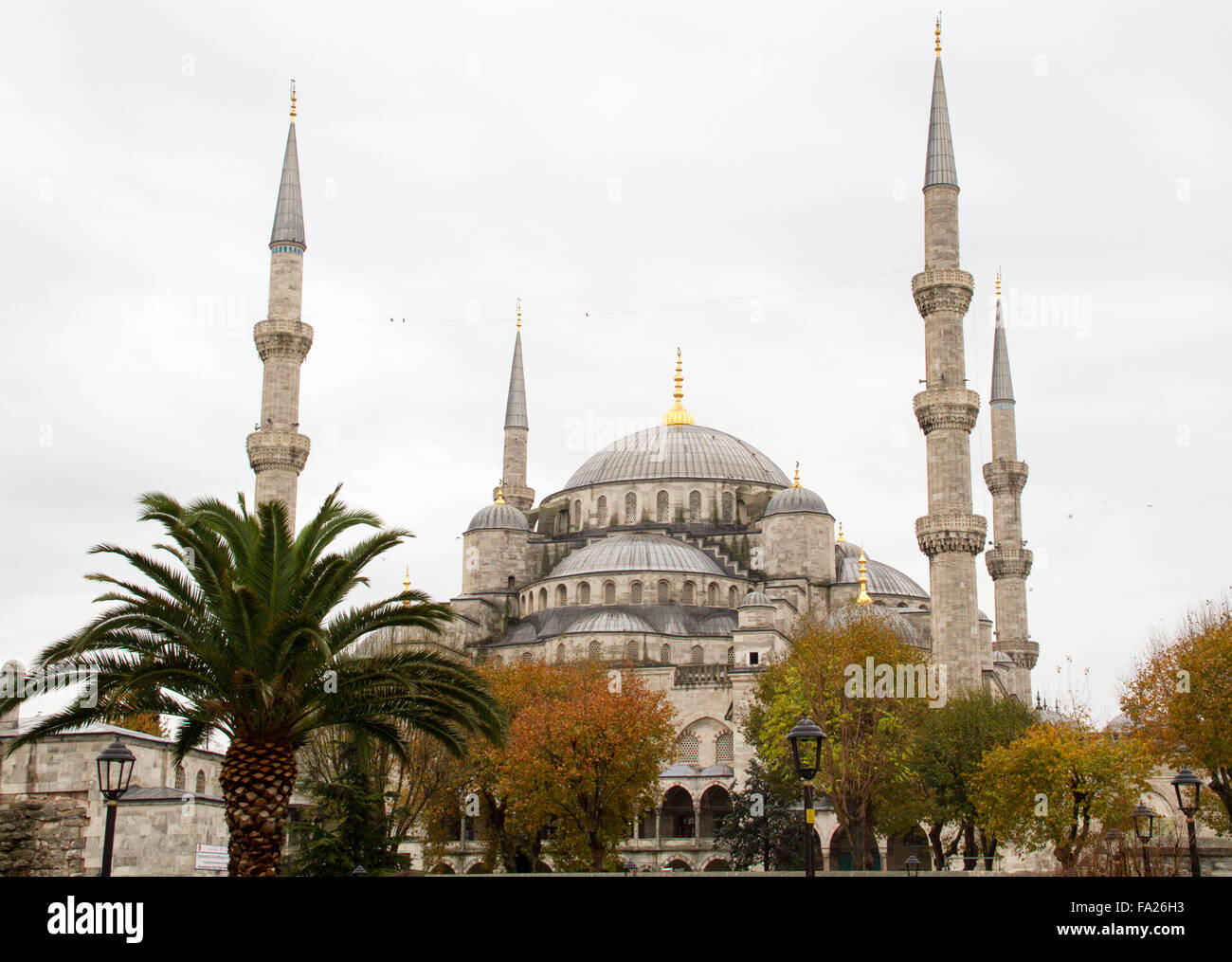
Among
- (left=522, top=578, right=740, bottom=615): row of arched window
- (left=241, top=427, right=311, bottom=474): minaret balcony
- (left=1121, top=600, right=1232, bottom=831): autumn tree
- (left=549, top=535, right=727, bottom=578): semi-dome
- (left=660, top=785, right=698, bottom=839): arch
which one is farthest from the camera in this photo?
(left=549, top=535, right=727, bottom=578): semi-dome

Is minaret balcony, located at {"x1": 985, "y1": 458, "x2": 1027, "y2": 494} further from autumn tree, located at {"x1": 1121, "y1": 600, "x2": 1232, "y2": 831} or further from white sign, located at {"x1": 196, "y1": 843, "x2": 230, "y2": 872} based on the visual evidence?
white sign, located at {"x1": 196, "y1": 843, "x2": 230, "y2": 872}

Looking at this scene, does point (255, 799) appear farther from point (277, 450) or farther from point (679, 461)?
point (679, 461)

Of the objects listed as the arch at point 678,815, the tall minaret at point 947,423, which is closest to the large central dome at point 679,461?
the arch at point 678,815

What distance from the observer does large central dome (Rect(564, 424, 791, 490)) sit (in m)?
63.2

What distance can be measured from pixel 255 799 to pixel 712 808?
30.8 metres

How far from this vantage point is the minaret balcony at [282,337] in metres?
→ 43.9

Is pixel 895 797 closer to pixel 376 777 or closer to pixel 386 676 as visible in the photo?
pixel 376 777

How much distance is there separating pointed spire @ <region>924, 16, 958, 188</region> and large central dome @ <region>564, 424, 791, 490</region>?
73.3 ft

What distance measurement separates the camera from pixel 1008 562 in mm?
53625

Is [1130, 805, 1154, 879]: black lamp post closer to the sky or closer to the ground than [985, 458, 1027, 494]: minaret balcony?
closer to the ground

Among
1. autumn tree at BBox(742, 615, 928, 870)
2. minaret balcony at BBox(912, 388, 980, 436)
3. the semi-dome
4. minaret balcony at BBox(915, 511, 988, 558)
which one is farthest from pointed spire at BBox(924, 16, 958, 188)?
the semi-dome

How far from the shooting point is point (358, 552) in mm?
16875

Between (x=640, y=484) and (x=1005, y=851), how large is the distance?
1128 inches
